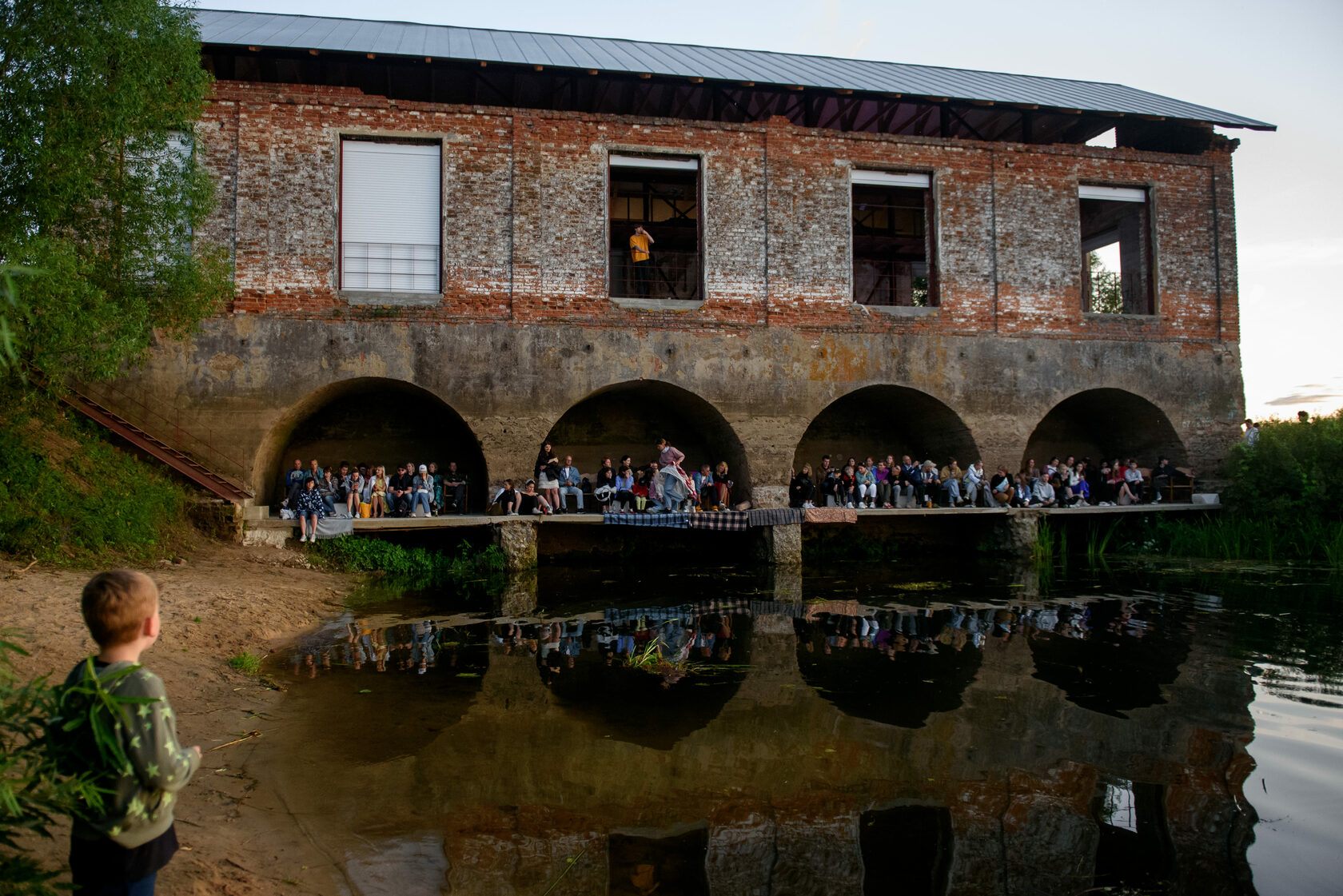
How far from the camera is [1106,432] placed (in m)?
19.5

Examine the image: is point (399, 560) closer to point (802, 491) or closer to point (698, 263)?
point (802, 491)

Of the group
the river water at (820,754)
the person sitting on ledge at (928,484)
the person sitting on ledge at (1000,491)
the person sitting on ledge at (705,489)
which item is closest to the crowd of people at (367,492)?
the person sitting on ledge at (705,489)

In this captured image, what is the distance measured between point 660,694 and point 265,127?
12871 millimetres

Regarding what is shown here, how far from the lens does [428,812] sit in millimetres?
4363

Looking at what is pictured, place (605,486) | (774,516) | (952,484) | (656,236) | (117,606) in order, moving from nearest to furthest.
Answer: (117,606)
(774,516)
(605,486)
(952,484)
(656,236)

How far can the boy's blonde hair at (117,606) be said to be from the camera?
2.50 meters

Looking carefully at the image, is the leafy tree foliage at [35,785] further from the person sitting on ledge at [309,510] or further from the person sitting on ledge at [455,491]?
the person sitting on ledge at [455,491]

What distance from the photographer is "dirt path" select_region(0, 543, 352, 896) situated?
143 inches

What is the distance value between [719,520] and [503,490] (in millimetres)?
3829

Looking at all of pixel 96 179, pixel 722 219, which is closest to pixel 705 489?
pixel 722 219

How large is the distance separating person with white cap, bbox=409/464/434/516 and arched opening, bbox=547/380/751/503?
10.5ft

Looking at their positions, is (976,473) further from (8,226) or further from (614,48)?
(8,226)

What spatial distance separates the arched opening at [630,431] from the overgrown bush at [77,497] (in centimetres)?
754

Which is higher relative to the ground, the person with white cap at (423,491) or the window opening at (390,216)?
the window opening at (390,216)
